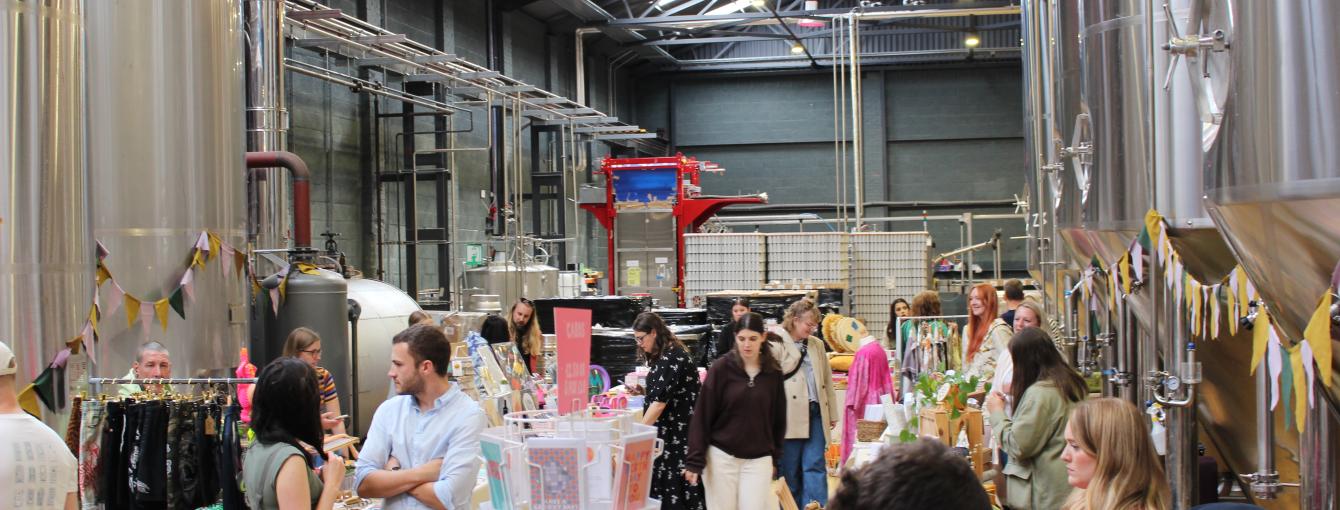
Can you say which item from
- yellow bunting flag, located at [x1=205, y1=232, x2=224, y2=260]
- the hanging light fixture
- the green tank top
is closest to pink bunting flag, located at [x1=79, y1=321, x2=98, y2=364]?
yellow bunting flag, located at [x1=205, y1=232, x2=224, y2=260]

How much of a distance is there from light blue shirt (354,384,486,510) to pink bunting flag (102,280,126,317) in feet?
11.5

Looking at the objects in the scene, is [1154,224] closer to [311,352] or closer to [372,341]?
[311,352]

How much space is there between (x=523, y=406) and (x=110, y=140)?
2733 mm

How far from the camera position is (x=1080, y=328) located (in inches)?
308

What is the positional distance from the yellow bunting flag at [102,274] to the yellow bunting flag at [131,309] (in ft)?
0.48

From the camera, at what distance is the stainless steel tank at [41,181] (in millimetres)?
5449

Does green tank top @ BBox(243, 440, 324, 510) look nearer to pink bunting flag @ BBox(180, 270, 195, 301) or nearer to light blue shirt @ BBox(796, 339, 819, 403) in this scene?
pink bunting flag @ BBox(180, 270, 195, 301)

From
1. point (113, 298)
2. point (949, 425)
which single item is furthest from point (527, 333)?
point (949, 425)

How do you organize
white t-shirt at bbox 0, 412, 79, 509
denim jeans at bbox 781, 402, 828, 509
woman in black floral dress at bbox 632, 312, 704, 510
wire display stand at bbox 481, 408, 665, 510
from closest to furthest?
wire display stand at bbox 481, 408, 665, 510 < white t-shirt at bbox 0, 412, 79, 509 < woman in black floral dress at bbox 632, 312, 704, 510 < denim jeans at bbox 781, 402, 828, 509

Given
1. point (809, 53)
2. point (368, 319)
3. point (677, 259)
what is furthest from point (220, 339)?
point (809, 53)

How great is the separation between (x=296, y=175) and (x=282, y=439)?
629cm

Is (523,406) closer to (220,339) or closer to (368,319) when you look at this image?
(220,339)

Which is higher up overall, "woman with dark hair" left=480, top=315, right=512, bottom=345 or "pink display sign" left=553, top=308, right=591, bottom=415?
"pink display sign" left=553, top=308, right=591, bottom=415

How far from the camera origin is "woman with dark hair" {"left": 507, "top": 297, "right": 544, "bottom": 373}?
1032cm
